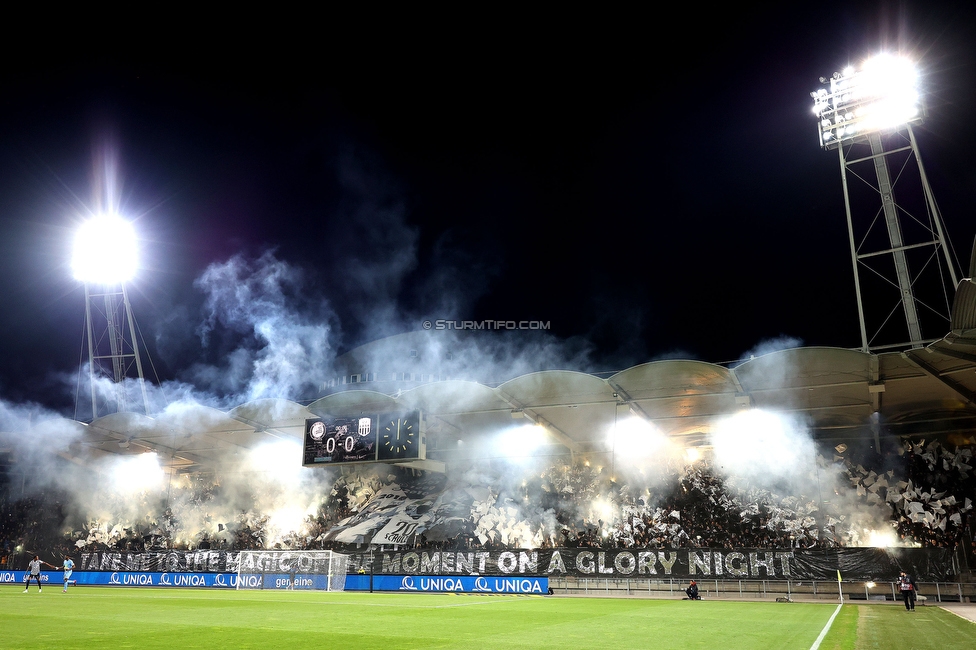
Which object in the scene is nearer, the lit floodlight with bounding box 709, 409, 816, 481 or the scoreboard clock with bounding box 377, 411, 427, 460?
the scoreboard clock with bounding box 377, 411, 427, 460

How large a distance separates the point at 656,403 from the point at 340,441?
15.1 metres

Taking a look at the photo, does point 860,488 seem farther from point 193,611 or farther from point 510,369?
point 193,611

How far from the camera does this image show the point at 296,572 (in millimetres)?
31172

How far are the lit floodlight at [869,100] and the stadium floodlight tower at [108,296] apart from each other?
38026 mm

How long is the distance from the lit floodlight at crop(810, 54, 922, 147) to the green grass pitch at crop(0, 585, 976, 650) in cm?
2176

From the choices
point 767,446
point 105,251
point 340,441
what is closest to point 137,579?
point 340,441

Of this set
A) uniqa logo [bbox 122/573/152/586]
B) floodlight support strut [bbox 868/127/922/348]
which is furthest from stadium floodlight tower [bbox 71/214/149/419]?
floodlight support strut [bbox 868/127/922/348]

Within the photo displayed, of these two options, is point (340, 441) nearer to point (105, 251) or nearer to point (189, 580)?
point (189, 580)

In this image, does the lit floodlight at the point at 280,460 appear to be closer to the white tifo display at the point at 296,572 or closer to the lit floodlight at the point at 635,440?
the white tifo display at the point at 296,572

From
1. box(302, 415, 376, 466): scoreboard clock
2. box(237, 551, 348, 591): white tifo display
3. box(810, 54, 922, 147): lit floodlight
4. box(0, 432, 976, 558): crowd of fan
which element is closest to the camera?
box(0, 432, 976, 558): crowd of fan

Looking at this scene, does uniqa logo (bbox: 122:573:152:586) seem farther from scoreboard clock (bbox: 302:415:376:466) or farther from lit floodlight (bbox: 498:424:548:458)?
lit floodlight (bbox: 498:424:548:458)

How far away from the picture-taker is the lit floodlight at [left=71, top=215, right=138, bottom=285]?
120 ft

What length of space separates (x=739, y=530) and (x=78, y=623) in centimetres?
2745

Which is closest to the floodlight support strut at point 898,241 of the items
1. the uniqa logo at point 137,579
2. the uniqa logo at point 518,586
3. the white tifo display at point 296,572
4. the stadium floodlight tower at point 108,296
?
the uniqa logo at point 518,586
